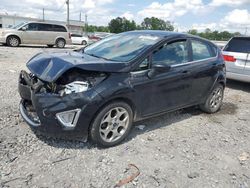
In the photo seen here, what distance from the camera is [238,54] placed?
7.98 metres

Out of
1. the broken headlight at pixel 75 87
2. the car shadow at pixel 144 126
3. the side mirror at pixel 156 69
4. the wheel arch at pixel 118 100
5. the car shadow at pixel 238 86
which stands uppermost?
the side mirror at pixel 156 69

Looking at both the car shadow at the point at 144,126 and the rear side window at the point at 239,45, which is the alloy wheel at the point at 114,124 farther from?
the rear side window at the point at 239,45

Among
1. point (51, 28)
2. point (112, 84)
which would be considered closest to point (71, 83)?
point (112, 84)

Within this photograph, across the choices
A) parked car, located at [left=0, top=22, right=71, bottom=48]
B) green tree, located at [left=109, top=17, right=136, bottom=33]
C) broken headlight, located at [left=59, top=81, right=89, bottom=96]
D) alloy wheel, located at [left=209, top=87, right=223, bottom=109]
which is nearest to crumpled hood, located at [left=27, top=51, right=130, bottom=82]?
broken headlight, located at [left=59, top=81, right=89, bottom=96]

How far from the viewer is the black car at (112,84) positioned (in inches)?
141

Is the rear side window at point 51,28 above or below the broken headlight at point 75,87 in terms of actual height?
above

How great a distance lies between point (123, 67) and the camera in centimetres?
396

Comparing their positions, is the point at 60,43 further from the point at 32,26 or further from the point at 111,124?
the point at 111,124

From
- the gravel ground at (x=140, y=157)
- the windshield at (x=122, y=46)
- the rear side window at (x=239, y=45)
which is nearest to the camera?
the gravel ground at (x=140, y=157)

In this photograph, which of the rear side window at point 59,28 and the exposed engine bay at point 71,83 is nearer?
the exposed engine bay at point 71,83

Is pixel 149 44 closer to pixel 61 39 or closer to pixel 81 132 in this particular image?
pixel 81 132

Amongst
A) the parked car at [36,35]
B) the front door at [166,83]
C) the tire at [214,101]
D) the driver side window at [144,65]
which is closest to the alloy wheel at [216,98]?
the tire at [214,101]

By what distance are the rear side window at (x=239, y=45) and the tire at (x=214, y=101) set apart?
271cm

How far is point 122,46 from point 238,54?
15.2 ft
